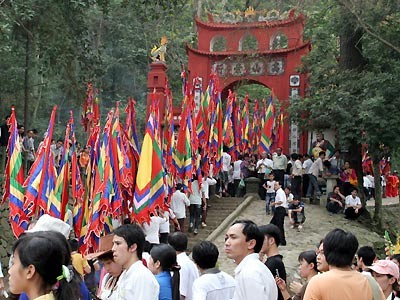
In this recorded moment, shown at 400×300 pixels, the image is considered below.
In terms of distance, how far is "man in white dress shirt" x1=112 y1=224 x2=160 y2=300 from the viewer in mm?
4352

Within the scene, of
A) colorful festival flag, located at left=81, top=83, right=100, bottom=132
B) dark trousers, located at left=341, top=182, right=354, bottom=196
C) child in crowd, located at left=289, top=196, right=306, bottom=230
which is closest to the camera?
child in crowd, located at left=289, top=196, right=306, bottom=230

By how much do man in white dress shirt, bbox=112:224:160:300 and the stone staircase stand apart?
30.7 ft

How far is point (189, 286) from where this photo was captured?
6.00 metres

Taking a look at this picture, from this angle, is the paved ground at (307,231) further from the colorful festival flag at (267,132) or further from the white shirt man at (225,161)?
the colorful festival flag at (267,132)

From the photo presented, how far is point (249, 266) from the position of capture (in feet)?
14.1

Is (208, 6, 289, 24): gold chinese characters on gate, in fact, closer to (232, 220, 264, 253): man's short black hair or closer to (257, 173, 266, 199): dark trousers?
(257, 173, 266, 199): dark trousers

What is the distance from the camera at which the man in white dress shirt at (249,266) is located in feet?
Answer: 13.9

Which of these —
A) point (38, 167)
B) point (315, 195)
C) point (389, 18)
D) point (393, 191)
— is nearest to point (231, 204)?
point (315, 195)

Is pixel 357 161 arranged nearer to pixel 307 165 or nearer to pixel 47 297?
pixel 307 165

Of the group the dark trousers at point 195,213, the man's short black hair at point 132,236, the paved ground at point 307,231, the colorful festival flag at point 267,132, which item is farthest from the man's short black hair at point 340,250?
the colorful festival flag at point 267,132

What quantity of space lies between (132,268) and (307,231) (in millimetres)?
11246

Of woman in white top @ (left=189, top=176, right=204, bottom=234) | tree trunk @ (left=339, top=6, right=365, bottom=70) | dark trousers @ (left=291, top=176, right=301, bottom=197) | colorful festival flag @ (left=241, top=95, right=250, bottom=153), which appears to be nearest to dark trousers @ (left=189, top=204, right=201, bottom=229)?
woman in white top @ (left=189, top=176, right=204, bottom=234)

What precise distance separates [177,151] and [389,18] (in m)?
6.28

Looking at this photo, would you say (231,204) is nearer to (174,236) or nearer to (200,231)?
(200,231)
